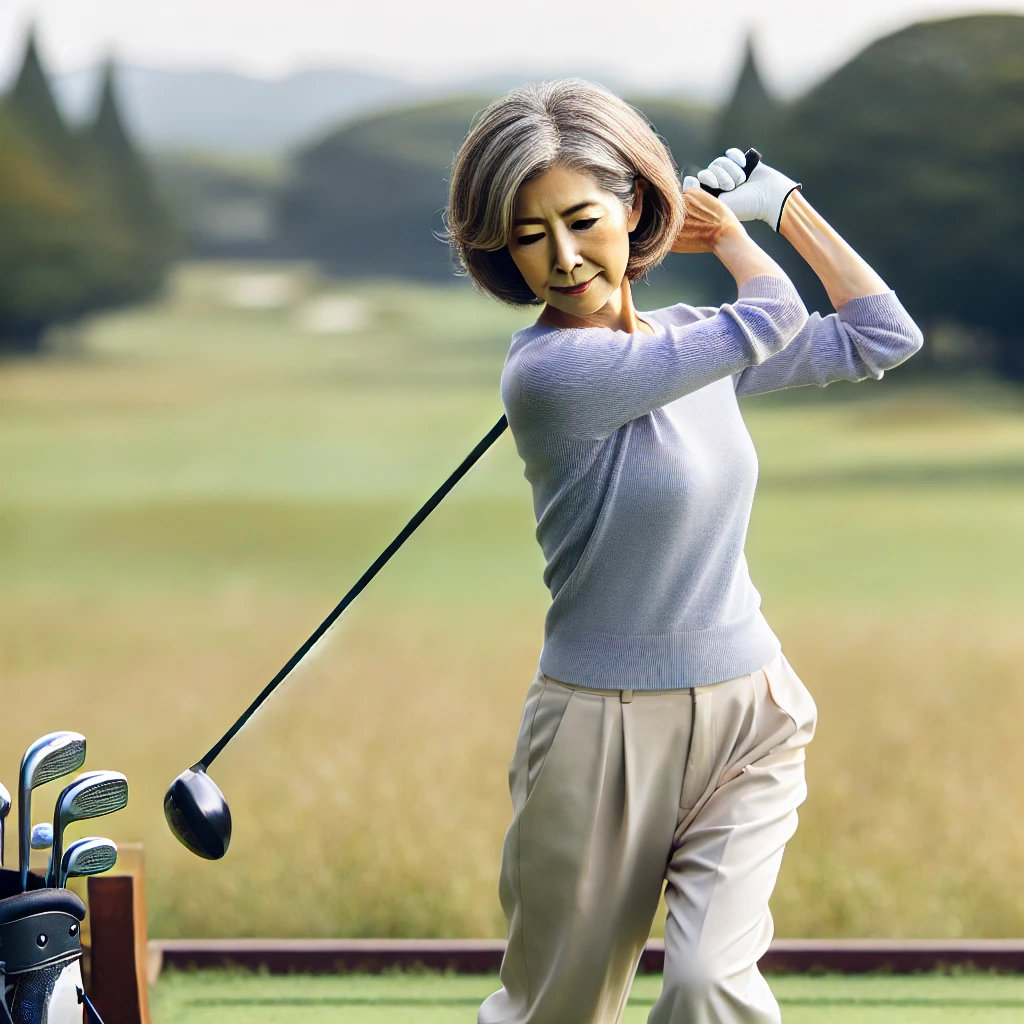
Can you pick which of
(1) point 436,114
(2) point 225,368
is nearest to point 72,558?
(2) point 225,368

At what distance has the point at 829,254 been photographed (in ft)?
6.29

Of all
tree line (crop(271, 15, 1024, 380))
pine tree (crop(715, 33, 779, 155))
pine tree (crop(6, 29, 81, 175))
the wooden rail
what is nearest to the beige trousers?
the wooden rail

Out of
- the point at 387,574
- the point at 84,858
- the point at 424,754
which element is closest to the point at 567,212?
the point at 84,858

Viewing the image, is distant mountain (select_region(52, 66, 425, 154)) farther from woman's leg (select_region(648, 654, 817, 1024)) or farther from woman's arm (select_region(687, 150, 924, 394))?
woman's leg (select_region(648, 654, 817, 1024))

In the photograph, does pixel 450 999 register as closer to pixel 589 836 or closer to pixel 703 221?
pixel 589 836

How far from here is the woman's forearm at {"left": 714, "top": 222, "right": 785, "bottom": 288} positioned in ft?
5.78

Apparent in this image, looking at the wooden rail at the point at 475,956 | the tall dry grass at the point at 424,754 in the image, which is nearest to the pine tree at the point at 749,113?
the tall dry grass at the point at 424,754

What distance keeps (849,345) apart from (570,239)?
392mm

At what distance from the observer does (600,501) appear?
1.74 metres

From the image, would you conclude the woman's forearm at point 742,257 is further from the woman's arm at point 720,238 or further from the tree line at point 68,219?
the tree line at point 68,219

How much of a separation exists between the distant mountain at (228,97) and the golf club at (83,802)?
328 cm

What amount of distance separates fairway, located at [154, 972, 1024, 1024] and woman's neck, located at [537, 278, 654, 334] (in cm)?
143

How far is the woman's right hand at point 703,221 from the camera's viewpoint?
6.15 ft

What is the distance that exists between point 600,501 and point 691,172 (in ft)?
1.71
